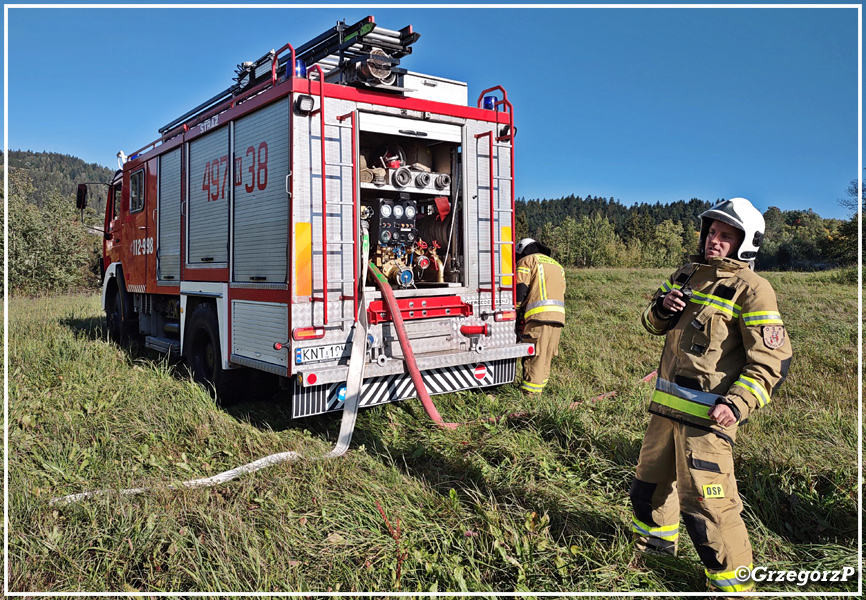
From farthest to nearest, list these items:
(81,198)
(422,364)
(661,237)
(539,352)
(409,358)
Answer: (661,237), (81,198), (539,352), (422,364), (409,358)

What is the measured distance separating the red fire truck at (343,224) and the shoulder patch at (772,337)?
2.83 metres

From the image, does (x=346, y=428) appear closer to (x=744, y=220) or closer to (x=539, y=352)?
(x=539, y=352)

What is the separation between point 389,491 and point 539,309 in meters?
2.98

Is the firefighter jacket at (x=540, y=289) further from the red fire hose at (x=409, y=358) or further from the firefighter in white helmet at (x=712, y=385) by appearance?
the firefighter in white helmet at (x=712, y=385)

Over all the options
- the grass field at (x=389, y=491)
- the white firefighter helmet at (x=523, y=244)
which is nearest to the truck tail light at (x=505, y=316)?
the grass field at (x=389, y=491)

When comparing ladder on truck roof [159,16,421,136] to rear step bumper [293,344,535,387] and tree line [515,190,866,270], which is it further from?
tree line [515,190,866,270]

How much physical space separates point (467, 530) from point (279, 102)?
348cm

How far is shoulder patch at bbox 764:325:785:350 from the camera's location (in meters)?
2.63

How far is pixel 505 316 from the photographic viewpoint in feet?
19.3

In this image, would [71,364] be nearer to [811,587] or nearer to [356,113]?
[356,113]

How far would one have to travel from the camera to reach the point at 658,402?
3.01 metres

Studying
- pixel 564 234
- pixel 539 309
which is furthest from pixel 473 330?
pixel 564 234

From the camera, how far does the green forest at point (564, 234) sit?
81.3 feet

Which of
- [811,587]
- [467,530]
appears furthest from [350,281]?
[811,587]
